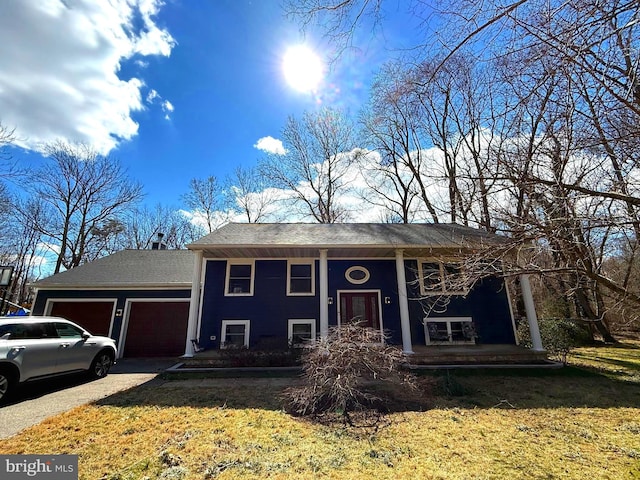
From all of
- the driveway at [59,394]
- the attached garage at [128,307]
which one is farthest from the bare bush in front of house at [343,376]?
the attached garage at [128,307]

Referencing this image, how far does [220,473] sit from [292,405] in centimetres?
228

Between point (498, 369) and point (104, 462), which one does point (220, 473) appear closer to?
point (104, 462)

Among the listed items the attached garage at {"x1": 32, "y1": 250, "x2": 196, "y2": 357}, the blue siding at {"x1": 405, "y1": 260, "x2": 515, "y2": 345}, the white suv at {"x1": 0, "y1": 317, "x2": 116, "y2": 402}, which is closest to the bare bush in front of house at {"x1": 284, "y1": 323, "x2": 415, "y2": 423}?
the blue siding at {"x1": 405, "y1": 260, "x2": 515, "y2": 345}

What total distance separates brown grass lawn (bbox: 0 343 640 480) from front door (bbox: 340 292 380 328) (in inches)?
165

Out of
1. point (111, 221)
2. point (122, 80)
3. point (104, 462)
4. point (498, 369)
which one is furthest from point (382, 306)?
point (111, 221)

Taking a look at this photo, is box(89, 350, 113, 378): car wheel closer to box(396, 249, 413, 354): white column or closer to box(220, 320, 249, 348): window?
box(220, 320, 249, 348): window

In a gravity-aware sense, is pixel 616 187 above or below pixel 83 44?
below

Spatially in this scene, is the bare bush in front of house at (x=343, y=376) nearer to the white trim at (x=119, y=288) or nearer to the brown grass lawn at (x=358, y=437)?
the brown grass lawn at (x=358, y=437)

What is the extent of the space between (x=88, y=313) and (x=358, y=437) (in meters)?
12.0

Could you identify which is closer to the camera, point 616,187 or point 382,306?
point 616,187

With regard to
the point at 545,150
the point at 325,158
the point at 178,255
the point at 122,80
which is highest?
the point at 325,158

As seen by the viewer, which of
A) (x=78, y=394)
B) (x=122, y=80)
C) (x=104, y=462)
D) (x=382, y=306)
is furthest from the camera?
(x=382, y=306)

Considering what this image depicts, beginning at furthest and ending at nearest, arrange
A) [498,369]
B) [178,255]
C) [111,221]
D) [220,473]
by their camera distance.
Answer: [111,221]
[178,255]
[498,369]
[220,473]

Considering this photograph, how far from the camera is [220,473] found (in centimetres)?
302
